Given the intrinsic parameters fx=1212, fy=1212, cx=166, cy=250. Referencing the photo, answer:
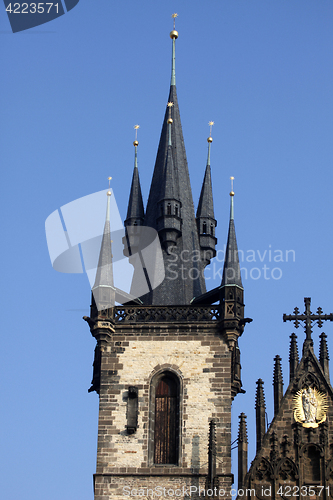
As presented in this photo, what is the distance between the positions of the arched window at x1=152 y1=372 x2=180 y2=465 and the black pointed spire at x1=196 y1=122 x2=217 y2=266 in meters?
5.39

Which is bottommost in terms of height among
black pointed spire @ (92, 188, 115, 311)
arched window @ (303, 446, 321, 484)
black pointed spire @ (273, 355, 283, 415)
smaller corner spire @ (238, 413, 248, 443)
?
arched window @ (303, 446, 321, 484)

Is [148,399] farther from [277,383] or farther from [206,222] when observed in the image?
[206,222]

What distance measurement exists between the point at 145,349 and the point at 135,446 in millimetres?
3057

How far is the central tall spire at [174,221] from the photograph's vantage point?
37562 mm

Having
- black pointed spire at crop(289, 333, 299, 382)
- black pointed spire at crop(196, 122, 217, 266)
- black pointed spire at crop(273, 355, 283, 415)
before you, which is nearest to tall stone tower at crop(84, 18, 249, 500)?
black pointed spire at crop(196, 122, 217, 266)

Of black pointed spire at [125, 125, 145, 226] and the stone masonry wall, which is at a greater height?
black pointed spire at [125, 125, 145, 226]

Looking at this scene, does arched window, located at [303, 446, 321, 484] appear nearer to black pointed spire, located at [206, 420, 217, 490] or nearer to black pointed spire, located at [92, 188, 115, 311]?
black pointed spire, located at [206, 420, 217, 490]

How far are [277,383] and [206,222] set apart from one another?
7.86 metres

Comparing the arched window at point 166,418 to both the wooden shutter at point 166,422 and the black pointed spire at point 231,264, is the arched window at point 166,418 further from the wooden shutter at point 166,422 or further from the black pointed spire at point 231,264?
the black pointed spire at point 231,264

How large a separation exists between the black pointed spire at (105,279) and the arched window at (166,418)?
9.28 feet

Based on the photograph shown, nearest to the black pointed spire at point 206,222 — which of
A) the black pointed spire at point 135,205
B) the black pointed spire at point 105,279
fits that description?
the black pointed spire at point 135,205

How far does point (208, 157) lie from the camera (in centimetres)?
4219

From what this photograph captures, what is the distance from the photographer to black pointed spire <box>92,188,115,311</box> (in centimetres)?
3625

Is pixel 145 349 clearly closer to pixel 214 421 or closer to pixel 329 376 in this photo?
pixel 214 421
